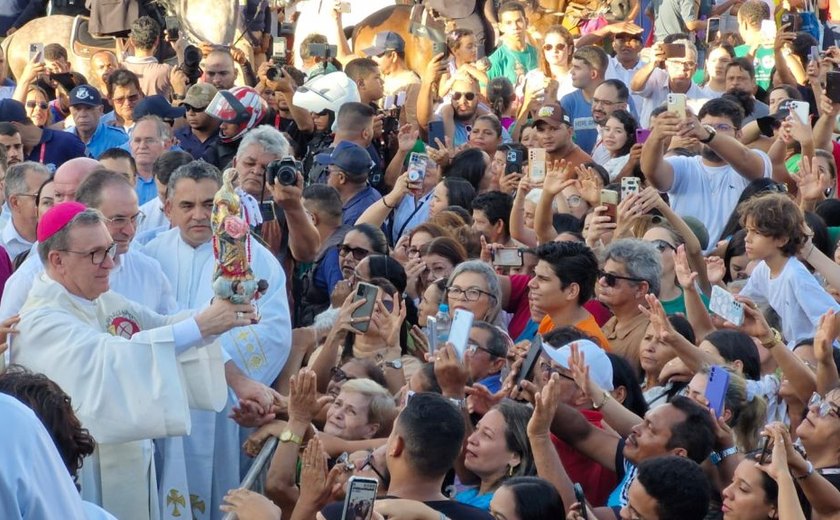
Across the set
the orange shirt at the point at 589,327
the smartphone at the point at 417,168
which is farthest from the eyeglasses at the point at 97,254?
the smartphone at the point at 417,168

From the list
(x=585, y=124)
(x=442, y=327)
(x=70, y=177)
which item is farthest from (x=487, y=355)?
(x=585, y=124)

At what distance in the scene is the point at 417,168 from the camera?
347 inches

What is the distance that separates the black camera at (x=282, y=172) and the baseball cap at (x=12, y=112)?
3197mm

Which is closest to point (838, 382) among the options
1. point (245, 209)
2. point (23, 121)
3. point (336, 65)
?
point (245, 209)

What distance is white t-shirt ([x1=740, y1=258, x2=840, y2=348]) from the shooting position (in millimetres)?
7094

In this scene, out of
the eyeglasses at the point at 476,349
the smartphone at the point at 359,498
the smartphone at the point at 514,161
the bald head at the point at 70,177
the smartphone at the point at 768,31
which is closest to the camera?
the smartphone at the point at 359,498

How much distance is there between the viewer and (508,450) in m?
5.38

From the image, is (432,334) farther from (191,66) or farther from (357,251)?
(191,66)

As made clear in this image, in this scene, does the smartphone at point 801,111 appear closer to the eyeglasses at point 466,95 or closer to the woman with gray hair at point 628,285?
the woman with gray hair at point 628,285

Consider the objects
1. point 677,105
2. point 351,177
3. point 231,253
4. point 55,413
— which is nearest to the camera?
point 55,413

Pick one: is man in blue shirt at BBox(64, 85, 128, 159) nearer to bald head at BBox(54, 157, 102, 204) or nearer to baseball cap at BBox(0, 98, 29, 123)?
baseball cap at BBox(0, 98, 29, 123)

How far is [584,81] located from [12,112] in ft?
13.7

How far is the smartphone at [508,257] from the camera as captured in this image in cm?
790

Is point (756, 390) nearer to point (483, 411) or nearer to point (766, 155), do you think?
point (483, 411)
